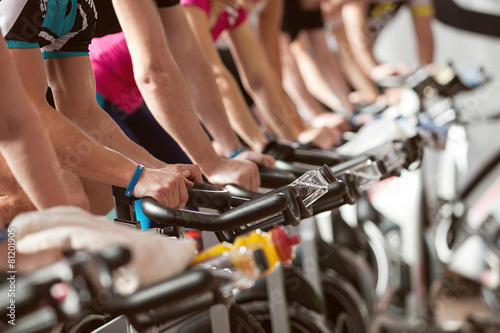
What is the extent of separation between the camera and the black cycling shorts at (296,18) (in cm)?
382

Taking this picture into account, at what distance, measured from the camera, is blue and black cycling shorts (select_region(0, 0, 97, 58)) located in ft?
4.57

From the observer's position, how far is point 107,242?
32.4 inches

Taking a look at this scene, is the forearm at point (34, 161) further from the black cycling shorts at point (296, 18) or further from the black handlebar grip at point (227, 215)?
the black cycling shorts at point (296, 18)

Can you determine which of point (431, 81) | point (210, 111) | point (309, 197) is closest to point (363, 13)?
point (431, 81)

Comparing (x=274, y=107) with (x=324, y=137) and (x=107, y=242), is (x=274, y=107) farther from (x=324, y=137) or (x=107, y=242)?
(x=107, y=242)

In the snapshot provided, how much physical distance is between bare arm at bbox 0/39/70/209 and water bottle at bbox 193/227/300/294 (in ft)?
0.98

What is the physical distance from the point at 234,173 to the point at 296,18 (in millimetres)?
2325

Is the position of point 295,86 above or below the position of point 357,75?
above

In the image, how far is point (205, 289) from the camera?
2.61 feet

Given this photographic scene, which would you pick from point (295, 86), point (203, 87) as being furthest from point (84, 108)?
point (295, 86)

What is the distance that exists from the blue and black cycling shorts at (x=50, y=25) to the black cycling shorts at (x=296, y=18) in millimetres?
2276

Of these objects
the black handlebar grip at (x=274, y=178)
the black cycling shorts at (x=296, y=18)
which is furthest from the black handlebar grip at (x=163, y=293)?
the black cycling shorts at (x=296, y=18)

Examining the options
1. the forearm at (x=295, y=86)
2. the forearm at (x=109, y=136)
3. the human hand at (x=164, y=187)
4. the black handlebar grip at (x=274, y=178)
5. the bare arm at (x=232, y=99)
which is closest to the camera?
the human hand at (x=164, y=187)

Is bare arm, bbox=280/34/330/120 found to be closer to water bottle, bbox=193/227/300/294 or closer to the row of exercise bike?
the row of exercise bike
